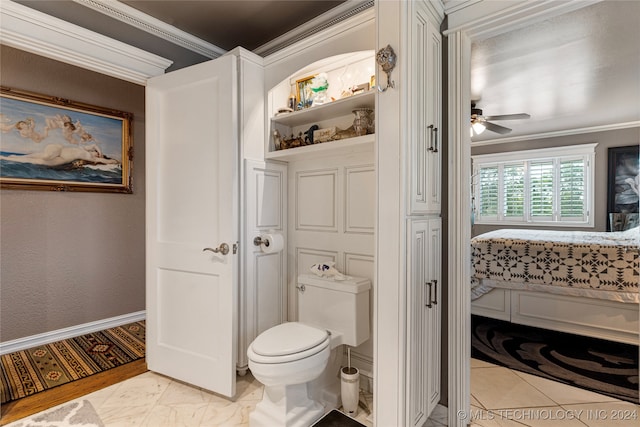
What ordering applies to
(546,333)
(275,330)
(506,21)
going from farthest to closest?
(546,333)
(275,330)
(506,21)

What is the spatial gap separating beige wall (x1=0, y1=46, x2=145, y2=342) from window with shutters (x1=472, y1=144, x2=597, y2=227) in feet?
18.3

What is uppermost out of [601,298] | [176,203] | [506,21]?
[506,21]

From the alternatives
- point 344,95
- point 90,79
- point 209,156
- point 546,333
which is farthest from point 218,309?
point 546,333

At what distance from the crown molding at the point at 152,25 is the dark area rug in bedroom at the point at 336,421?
2.91m

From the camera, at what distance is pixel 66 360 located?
8.44 ft

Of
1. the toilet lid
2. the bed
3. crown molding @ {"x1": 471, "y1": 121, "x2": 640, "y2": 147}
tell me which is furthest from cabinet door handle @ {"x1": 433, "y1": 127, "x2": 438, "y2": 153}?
crown molding @ {"x1": 471, "y1": 121, "x2": 640, "y2": 147}

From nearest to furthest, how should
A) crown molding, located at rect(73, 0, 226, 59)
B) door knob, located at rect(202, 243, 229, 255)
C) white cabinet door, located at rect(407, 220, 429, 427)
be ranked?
white cabinet door, located at rect(407, 220, 429, 427)
door knob, located at rect(202, 243, 229, 255)
crown molding, located at rect(73, 0, 226, 59)

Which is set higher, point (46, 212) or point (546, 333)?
point (46, 212)

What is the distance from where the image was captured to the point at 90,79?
3129 mm

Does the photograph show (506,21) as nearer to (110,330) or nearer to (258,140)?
(258,140)

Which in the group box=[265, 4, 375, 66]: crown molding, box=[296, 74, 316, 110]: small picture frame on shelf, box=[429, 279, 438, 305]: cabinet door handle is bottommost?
box=[429, 279, 438, 305]: cabinet door handle

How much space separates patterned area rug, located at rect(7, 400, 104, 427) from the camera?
1.80 m

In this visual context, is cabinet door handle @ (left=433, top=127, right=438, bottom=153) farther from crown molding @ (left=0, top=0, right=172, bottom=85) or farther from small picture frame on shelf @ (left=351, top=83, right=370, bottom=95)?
crown molding @ (left=0, top=0, right=172, bottom=85)

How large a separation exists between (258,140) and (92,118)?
1914 mm
